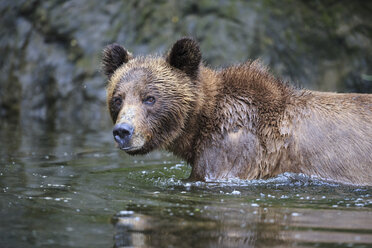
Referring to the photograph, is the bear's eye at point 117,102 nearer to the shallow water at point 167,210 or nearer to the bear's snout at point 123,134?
the bear's snout at point 123,134

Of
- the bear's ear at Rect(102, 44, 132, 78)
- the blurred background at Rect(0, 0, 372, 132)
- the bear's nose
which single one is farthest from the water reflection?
the blurred background at Rect(0, 0, 372, 132)

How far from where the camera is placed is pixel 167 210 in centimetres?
599

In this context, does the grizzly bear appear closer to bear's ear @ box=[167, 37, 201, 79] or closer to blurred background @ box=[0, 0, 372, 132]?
bear's ear @ box=[167, 37, 201, 79]

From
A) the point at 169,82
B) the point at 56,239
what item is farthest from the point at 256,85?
the point at 56,239

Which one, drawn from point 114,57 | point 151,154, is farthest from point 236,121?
point 151,154

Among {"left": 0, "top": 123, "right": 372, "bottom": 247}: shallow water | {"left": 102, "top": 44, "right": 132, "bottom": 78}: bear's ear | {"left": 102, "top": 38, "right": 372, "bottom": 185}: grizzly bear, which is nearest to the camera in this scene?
{"left": 0, "top": 123, "right": 372, "bottom": 247}: shallow water

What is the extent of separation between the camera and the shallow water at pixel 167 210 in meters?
4.89

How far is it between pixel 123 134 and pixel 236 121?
1.72 meters

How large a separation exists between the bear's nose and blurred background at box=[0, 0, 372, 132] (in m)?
9.99

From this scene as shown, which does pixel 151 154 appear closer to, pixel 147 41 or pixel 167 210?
pixel 167 210

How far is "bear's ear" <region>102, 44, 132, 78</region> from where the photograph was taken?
8828 millimetres

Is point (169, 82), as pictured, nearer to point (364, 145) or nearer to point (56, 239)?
point (364, 145)

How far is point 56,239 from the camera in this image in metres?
4.93

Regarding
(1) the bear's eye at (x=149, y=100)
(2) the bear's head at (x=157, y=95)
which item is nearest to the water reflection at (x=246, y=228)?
(2) the bear's head at (x=157, y=95)
